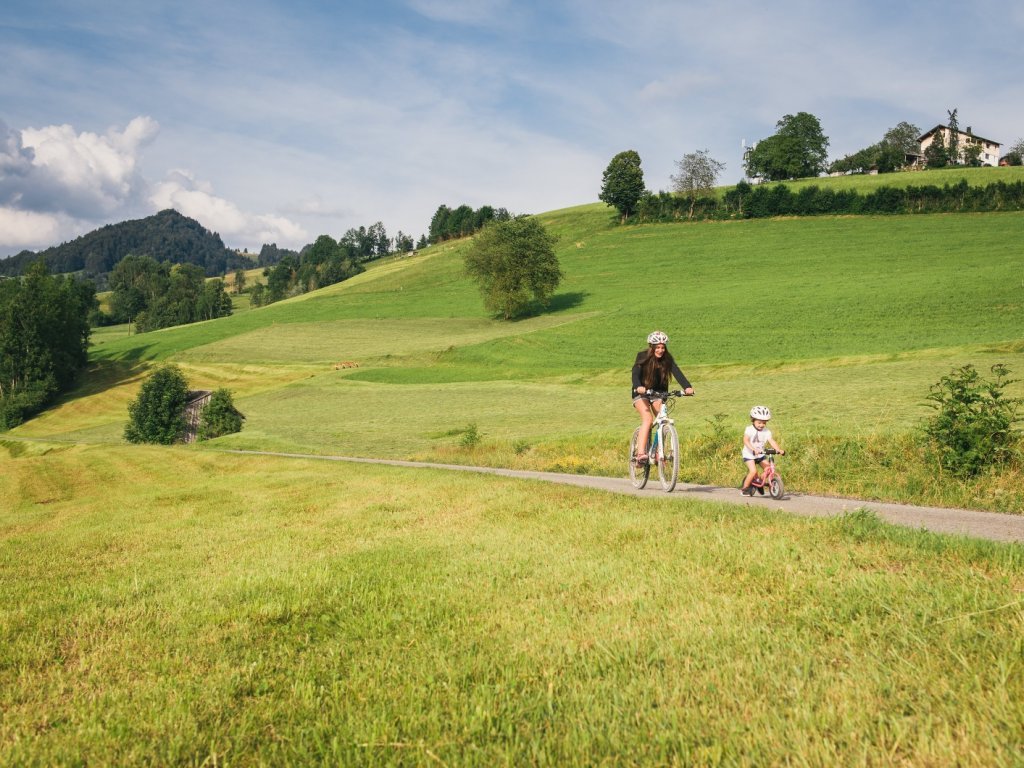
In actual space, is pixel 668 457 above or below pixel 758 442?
below

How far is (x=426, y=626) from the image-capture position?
5.08 meters

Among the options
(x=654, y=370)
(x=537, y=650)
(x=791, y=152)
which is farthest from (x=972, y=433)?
(x=791, y=152)

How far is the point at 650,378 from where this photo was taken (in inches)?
523

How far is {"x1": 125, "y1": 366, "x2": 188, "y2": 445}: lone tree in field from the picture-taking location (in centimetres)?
5228

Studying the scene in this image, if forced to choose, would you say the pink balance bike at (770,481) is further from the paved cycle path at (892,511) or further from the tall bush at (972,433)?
the tall bush at (972,433)

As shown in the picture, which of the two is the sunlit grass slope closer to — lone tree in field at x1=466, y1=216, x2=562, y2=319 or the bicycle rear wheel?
the bicycle rear wheel

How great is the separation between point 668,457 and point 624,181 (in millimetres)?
119793

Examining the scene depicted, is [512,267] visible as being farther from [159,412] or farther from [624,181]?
[624,181]

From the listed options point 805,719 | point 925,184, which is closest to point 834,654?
point 805,719

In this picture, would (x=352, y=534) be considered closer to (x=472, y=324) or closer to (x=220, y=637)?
(x=220, y=637)

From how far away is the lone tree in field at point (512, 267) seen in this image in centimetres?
8394

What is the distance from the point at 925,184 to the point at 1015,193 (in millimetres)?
13713

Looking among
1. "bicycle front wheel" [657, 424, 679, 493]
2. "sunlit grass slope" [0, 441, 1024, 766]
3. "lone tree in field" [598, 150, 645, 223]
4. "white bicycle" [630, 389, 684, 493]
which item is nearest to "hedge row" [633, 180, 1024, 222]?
"lone tree in field" [598, 150, 645, 223]

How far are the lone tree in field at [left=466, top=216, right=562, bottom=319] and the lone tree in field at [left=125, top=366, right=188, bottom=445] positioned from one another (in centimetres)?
4119
